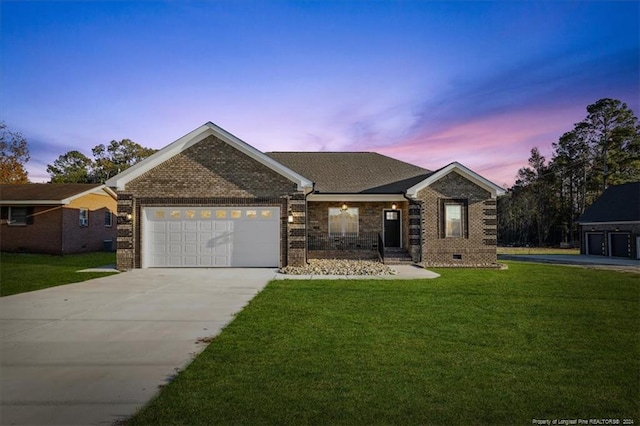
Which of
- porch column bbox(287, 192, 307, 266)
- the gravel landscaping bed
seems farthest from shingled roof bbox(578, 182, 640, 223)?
porch column bbox(287, 192, 307, 266)

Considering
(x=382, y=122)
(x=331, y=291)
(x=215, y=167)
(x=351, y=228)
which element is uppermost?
(x=382, y=122)

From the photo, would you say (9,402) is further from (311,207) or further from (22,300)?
(311,207)

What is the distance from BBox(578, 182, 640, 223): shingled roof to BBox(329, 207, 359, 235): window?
19.3m

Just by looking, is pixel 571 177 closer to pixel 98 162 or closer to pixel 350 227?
pixel 350 227

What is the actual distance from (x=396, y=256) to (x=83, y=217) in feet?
68.0

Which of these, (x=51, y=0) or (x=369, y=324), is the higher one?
(x=51, y=0)

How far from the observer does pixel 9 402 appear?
3.82 m

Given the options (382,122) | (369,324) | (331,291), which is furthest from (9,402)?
(382,122)

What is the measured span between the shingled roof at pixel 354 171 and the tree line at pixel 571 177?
23.9 meters

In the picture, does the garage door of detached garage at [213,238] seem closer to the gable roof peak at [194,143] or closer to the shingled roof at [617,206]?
the gable roof peak at [194,143]

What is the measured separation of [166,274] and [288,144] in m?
16.3

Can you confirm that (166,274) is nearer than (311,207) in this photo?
Yes

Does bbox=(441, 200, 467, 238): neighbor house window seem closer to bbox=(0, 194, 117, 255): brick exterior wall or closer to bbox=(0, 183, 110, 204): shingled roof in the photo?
bbox=(0, 183, 110, 204): shingled roof

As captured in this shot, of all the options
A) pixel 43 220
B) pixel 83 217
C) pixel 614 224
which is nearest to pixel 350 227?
pixel 83 217
